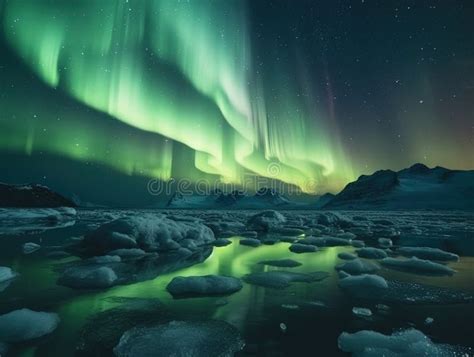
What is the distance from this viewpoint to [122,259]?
934 centimetres

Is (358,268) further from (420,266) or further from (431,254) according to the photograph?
(431,254)

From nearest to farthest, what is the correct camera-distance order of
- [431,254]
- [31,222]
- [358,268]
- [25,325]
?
[25,325], [358,268], [431,254], [31,222]

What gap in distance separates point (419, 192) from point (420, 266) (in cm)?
16672

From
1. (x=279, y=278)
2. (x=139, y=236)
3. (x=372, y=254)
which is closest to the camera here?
(x=279, y=278)

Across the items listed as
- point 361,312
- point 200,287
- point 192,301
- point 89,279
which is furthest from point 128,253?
point 361,312

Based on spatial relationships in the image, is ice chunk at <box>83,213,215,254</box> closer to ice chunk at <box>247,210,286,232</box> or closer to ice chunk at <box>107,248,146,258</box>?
ice chunk at <box>107,248,146,258</box>

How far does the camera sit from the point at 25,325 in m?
3.80

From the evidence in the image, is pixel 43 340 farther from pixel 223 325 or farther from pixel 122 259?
pixel 122 259

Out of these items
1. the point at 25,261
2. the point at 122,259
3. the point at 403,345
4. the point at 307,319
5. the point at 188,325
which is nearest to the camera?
the point at 403,345

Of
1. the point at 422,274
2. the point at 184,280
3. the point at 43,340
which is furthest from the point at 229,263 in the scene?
the point at 43,340

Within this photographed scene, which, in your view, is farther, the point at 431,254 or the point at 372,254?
the point at 372,254

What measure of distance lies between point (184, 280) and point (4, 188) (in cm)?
23024

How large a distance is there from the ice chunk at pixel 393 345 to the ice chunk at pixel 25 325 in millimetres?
3703

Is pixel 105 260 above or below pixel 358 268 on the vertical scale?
below
